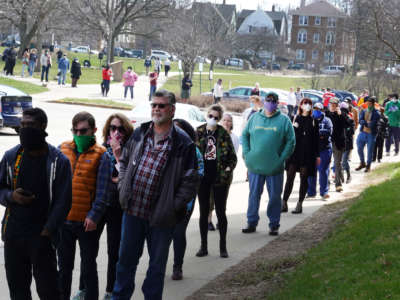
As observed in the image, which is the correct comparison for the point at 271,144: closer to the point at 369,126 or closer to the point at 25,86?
the point at 369,126

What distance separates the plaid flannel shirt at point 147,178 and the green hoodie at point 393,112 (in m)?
17.2

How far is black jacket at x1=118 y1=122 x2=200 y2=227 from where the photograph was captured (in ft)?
18.0

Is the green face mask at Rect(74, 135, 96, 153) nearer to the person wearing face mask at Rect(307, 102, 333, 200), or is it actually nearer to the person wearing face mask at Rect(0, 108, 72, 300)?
the person wearing face mask at Rect(0, 108, 72, 300)

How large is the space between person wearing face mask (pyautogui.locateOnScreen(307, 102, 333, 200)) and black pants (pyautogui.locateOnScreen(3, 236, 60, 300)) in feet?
26.3

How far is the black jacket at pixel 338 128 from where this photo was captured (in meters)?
14.5

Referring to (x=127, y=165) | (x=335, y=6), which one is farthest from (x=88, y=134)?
(x=335, y=6)

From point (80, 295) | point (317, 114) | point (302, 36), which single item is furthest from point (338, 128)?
point (302, 36)

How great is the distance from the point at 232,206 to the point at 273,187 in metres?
2.60

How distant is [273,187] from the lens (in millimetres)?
9883

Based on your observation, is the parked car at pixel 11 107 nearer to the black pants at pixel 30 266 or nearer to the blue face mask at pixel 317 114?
the blue face mask at pixel 317 114

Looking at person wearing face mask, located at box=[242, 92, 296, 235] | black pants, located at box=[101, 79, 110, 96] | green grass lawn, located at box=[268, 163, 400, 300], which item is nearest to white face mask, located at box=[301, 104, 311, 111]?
person wearing face mask, located at box=[242, 92, 296, 235]

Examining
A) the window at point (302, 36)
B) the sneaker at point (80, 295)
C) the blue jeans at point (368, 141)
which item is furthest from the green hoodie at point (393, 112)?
the window at point (302, 36)

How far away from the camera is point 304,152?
38.7ft

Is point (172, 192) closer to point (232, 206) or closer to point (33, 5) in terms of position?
point (232, 206)
